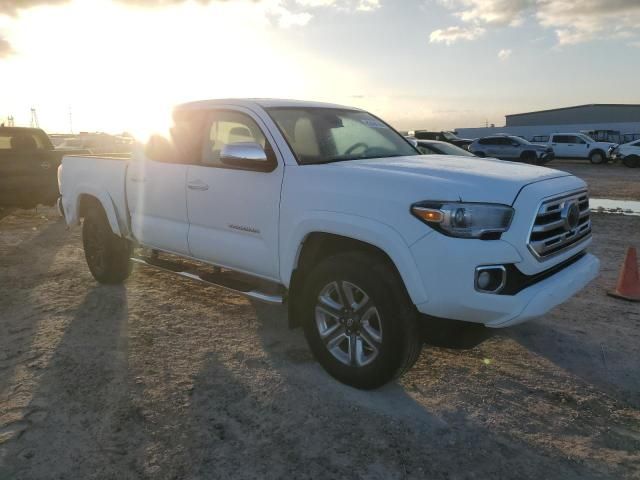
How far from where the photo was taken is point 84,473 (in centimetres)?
264

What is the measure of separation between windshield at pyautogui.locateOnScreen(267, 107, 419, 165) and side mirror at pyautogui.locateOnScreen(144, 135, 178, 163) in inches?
45.9

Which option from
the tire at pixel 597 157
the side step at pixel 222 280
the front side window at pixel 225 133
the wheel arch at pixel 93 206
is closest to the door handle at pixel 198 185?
the front side window at pixel 225 133

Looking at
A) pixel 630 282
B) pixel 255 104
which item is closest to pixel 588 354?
pixel 630 282

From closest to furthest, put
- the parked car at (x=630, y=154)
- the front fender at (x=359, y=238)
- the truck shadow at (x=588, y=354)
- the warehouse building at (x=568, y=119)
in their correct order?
the front fender at (x=359, y=238), the truck shadow at (x=588, y=354), the parked car at (x=630, y=154), the warehouse building at (x=568, y=119)

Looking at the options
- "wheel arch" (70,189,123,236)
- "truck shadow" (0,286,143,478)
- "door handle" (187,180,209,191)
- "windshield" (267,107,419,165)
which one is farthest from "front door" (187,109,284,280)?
"wheel arch" (70,189,123,236)

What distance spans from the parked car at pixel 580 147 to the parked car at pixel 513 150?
5.10ft

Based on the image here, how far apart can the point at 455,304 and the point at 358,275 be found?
630 mm

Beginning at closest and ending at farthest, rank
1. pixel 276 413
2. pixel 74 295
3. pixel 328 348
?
pixel 276 413
pixel 328 348
pixel 74 295

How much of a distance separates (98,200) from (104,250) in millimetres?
555

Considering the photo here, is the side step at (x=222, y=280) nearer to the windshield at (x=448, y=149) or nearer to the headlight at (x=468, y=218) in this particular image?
the headlight at (x=468, y=218)

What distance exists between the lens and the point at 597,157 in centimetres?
2917

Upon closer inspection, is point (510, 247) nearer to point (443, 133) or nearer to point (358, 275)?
point (358, 275)

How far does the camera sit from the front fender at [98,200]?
5391 millimetres

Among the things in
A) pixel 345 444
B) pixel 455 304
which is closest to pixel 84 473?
pixel 345 444
